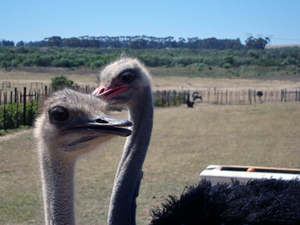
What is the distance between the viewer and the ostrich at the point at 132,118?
2186 mm

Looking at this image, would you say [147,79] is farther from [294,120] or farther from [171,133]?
[294,120]

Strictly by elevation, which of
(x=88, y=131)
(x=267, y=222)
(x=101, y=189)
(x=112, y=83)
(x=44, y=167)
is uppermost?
(x=112, y=83)

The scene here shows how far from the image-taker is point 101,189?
467cm

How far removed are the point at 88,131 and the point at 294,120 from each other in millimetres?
10236

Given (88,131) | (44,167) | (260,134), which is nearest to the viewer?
(88,131)

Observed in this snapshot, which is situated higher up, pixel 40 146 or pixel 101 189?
pixel 40 146

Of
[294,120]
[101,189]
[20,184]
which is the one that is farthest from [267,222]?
[294,120]

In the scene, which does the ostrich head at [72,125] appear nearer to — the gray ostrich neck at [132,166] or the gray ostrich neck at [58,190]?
the gray ostrich neck at [58,190]

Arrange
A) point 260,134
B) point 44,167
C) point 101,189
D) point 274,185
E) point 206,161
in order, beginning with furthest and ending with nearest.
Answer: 1. point 260,134
2. point 206,161
3. point 101,189
4. point 274,185
5. point 44,167

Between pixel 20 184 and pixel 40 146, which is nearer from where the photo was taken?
pixel 40 146

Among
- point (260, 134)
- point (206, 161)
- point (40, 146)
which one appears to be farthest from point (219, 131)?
point (40, 146)

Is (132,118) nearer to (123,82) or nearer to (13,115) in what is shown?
(123,82)

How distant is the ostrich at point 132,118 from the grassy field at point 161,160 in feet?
0.88

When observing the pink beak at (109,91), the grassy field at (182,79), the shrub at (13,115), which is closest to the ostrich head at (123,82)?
the pink beak at (109,91)
